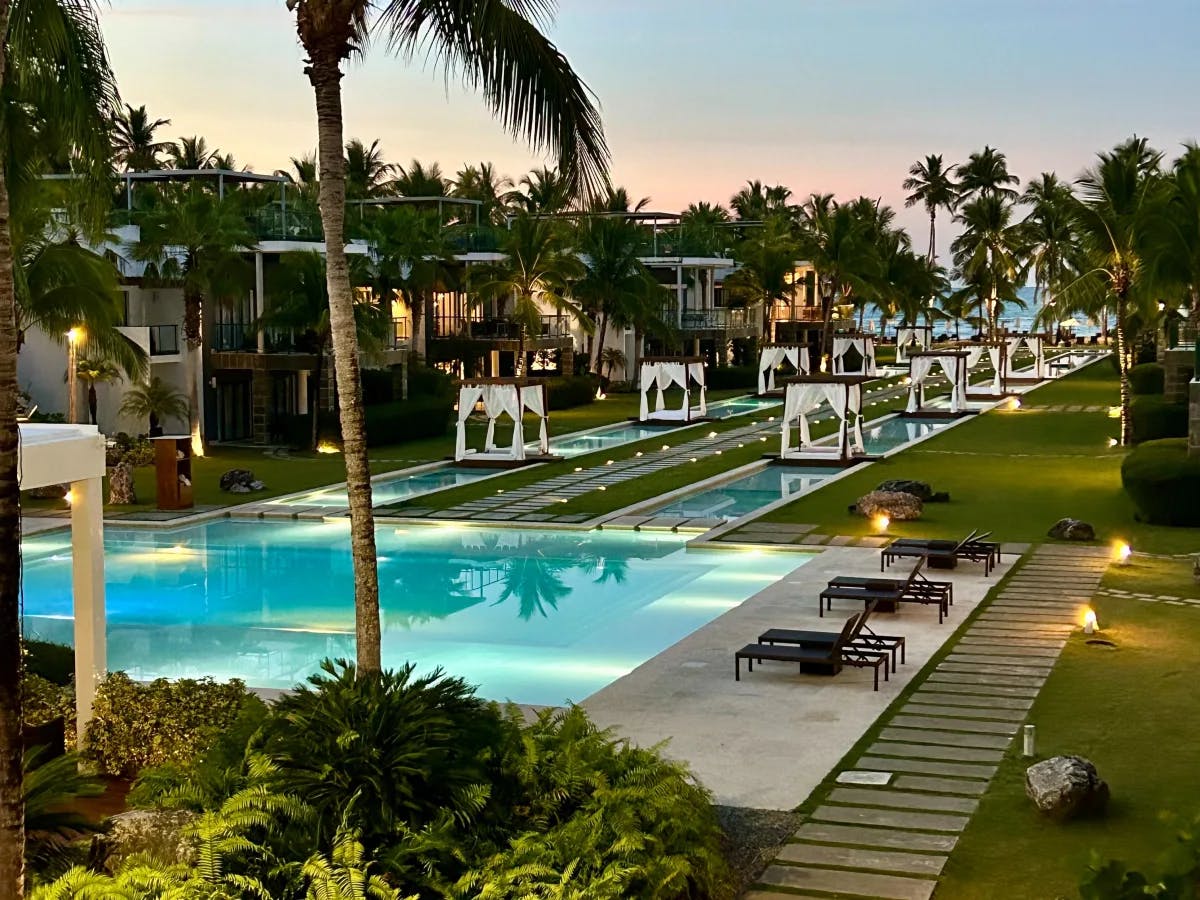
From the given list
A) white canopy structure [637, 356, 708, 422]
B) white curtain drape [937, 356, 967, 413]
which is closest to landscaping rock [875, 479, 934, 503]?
white canopy structure [637, 356, 708, 422]

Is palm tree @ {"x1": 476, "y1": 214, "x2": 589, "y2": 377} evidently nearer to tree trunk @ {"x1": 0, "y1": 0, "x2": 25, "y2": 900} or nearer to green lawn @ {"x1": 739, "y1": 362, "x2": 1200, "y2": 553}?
green lawn @ {"x1": 739, "y1": 362, "x2": 1200, "y2": 553}

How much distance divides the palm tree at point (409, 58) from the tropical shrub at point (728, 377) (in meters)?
49.9

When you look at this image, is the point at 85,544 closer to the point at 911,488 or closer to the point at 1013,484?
the point at 911,488

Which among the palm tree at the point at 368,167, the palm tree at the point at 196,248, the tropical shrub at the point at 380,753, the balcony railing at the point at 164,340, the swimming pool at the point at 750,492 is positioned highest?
the palm tree at the point at 368,167

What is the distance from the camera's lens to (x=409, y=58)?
1106 cm

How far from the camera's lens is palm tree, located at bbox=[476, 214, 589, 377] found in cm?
4916

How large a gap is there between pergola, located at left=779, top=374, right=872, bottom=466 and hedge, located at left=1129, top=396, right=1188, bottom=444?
6.00 metres

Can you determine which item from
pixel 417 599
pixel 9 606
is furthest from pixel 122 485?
pixel 9 606

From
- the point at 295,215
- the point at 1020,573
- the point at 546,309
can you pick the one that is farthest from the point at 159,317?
the point at 1020,573

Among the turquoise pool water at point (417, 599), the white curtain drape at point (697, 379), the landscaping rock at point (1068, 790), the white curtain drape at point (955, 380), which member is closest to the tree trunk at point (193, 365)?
the turquoise pool water at point (417, 599)

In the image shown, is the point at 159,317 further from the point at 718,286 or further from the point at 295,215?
the point at 718,286

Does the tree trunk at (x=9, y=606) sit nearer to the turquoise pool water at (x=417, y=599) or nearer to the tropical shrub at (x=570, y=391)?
the turquoise pool water at (x=417, y=599)

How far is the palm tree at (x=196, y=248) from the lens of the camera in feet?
117

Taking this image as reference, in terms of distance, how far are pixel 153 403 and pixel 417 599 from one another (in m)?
17.3
